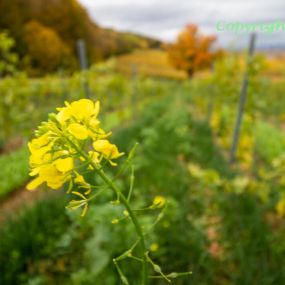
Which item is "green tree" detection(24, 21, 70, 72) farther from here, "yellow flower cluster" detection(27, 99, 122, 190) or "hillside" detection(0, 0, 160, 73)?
"yellow flower cluster" detection(27, 99, 122, 190)

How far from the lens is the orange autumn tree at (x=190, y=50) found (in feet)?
128

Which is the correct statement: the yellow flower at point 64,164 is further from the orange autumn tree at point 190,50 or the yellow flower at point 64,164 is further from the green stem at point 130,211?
the orange autumn tree at point 190,50

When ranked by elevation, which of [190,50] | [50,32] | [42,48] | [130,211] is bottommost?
[190,50]

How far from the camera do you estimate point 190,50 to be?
39438mm

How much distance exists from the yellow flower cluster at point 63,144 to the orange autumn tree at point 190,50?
130 ft

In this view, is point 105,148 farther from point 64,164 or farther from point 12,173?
point 12,173

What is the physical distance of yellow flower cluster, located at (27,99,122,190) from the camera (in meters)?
0.66

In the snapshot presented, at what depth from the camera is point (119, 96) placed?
12.2m

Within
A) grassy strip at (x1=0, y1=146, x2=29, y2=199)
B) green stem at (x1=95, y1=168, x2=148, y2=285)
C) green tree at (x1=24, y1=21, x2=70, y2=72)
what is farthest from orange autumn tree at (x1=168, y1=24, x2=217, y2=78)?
green stem at (x1=95, y1=168, x2=148, y2=285)

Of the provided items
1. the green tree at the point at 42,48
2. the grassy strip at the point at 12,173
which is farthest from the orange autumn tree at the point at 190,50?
the grassy strip at the point at 12,173

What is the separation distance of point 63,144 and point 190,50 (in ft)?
132

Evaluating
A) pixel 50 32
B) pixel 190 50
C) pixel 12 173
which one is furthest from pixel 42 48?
pixel 190 50

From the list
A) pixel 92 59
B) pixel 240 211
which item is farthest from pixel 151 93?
pixel 240 211

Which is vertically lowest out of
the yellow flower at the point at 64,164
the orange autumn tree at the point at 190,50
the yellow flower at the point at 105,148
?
the orange autumn tree at the point at 190,50
